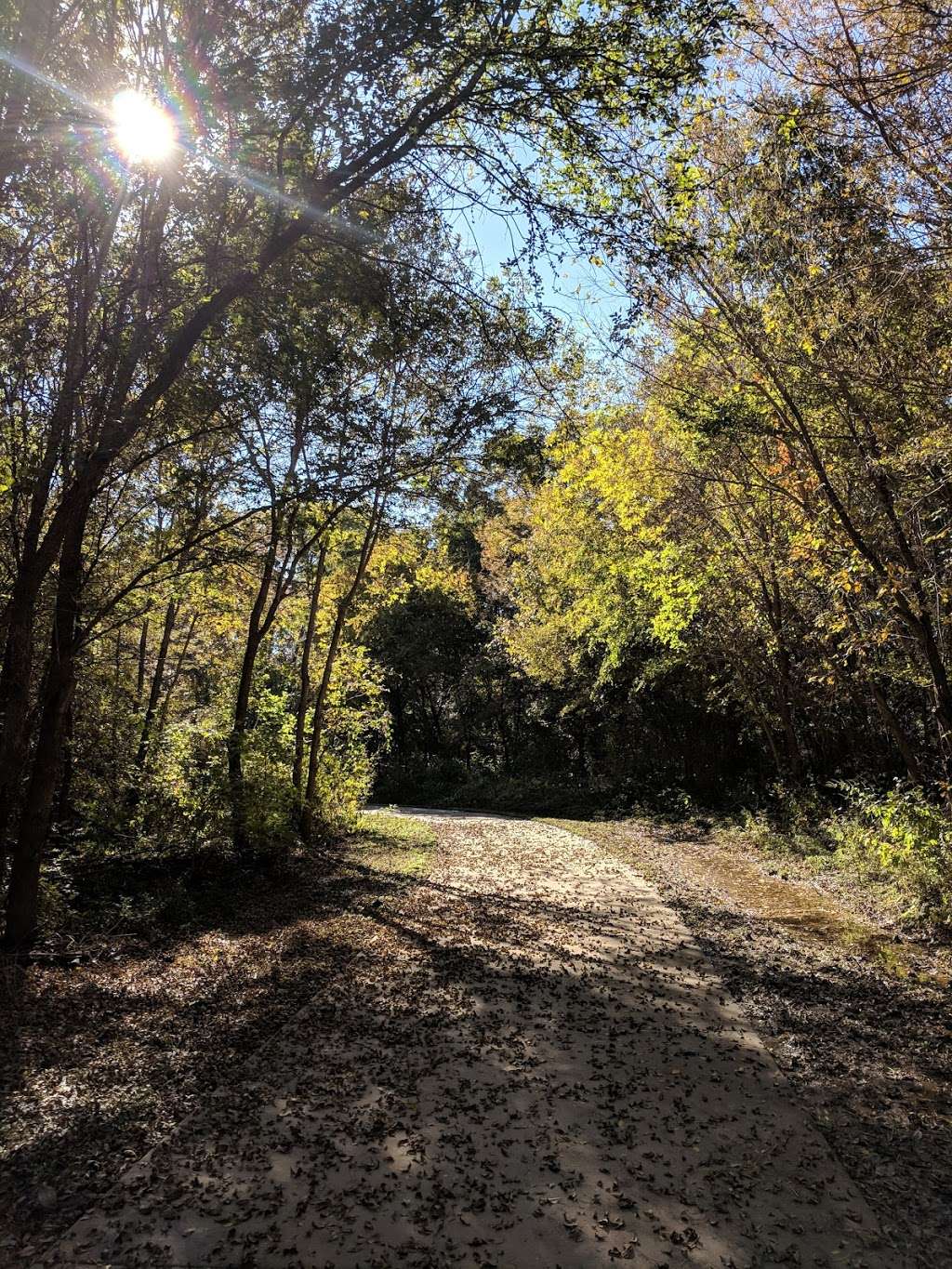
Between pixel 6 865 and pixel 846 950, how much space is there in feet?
24.6

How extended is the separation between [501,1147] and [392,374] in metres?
8.62

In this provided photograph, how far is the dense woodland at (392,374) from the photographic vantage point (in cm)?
478

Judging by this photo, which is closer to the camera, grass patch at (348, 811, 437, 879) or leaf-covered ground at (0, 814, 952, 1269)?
leaf-covered ground at (0, 814, 952, 1269)

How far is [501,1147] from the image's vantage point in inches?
131

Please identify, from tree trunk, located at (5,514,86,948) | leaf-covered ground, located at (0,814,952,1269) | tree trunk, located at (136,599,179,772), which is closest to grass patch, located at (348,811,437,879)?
leaf-covered ground, located at (0,814,952,1269)

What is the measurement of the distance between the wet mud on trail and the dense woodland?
3.11m

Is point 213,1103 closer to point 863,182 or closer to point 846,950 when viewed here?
point 846,950

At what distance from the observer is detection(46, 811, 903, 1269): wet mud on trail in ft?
8.84

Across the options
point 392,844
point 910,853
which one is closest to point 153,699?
point 392,844

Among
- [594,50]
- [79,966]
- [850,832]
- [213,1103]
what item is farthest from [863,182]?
[79,966]

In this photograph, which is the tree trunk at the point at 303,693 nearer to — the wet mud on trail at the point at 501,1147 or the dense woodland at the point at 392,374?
the dense woodland at the point at 392,374

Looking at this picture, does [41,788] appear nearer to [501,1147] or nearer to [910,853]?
[501,1147]

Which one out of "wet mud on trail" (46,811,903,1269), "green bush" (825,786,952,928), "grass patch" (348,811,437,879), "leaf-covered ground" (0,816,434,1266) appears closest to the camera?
"wet mud on trail" (46,811,903,1269)

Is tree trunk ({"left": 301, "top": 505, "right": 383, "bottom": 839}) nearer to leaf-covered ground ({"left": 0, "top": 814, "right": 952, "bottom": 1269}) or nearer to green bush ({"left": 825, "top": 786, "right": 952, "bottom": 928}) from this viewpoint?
leaf-covered ground ({"left": 0, "top": 814, "right": 952, "bottom": 1269})
